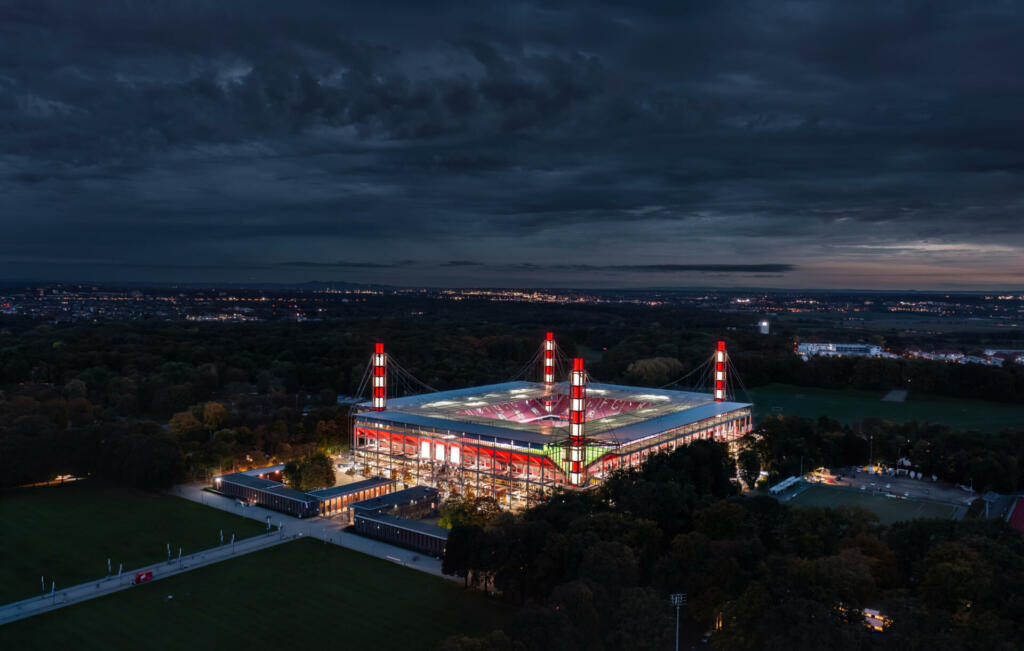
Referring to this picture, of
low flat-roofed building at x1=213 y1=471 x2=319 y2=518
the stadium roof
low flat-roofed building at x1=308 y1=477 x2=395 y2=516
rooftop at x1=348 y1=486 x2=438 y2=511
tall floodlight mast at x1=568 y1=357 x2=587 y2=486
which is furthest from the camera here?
the stadium roof

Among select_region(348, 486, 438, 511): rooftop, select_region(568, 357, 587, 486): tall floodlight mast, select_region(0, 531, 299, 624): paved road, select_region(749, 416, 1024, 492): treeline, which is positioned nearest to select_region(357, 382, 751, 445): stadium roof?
select_region(568, 357, 587, 486): tall floodlight mast

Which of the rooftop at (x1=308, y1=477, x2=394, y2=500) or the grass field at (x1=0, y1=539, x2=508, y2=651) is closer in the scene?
the grass field at (x1=0, y1=539, x2=508, y2=651)

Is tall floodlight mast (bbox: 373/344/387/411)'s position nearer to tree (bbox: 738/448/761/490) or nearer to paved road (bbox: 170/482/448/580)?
paved road (bbox: 170/482/448/580)

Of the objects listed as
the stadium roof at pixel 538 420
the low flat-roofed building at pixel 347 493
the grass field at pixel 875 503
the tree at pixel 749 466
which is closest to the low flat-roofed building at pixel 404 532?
the low flat-roofed building at pixel 347 493

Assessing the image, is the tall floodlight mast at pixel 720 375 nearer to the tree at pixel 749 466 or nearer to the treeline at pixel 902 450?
the treeline at pixel 902 450

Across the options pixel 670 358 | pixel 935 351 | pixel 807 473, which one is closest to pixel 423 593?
pixel 807 473

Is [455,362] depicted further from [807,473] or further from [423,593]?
[423,593]

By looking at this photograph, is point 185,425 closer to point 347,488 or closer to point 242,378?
point 347,488
